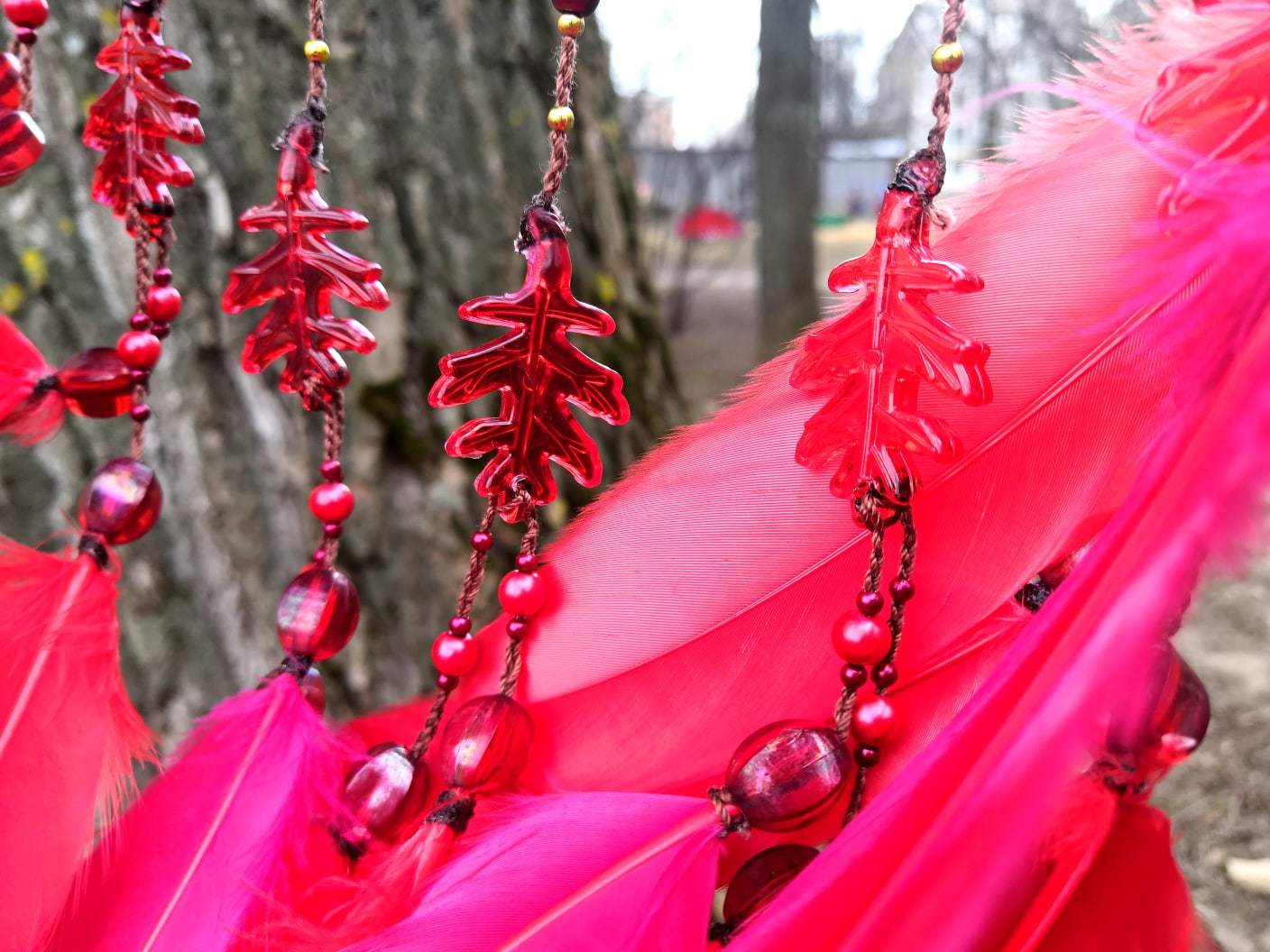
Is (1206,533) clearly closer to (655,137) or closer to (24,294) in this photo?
(24,294)

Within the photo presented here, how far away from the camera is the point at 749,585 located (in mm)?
515

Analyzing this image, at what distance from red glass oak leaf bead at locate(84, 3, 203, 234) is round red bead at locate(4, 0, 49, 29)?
38 mm

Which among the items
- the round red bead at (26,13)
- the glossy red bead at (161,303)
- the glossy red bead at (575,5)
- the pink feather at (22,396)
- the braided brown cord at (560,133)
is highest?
the round red bead at (26,13)

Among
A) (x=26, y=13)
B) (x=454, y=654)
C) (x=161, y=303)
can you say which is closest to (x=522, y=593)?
(x=454, y=654)

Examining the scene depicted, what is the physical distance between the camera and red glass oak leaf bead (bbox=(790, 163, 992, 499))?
1.44ft

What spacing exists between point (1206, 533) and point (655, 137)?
258 inches

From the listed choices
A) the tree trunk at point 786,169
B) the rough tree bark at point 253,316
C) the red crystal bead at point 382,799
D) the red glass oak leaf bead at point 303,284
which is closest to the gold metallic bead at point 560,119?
the red glass oak leaf bead at point 303,284

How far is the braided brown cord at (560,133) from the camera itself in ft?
1.58

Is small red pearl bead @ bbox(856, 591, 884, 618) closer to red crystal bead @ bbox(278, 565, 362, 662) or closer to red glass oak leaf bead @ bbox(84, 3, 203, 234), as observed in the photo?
red crystal bead @ bbox(278, 565, 362, 662)

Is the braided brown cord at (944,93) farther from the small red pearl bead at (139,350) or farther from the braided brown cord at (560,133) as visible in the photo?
the small red pearl bead at (139,350)

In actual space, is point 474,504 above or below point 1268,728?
above

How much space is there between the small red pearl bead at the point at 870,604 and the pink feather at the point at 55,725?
1.30 ft

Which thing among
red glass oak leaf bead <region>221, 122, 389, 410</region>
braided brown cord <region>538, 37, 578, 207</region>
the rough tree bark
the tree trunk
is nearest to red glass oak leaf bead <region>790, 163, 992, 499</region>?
braided brown cord <region>538, 37, 578, 207</region>

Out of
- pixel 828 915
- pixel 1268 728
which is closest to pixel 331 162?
pixel 828 915
